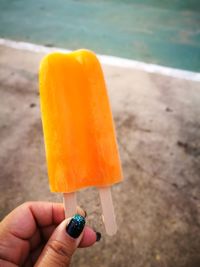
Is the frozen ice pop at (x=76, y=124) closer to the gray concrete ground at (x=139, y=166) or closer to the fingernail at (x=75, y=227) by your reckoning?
the fingernail at (x=75, y=227)

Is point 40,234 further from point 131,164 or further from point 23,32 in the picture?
point 23,32

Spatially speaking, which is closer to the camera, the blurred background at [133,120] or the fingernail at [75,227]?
the fingernail at [75,227]

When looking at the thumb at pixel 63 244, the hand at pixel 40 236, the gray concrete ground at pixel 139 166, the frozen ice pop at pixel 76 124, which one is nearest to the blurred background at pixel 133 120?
the gray concrete ground at pixel 139 166

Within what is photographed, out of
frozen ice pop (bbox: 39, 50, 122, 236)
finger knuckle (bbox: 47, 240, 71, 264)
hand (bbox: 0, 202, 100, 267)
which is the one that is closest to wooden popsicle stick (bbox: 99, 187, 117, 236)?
frozen ice pop (bbox: 39, 50, 122, 236)

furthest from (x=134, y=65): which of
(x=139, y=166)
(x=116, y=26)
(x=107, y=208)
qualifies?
(x=107, y=208)

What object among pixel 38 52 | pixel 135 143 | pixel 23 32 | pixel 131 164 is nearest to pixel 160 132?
pixel 135 143

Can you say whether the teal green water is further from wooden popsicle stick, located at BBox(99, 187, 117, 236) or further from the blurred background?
wooden popsicle stick, located at BBox(99, 187, 117, 236)
